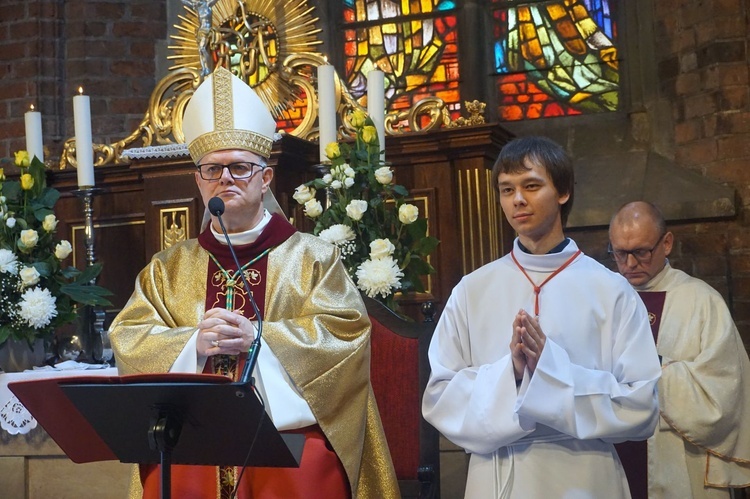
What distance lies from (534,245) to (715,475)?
159 cm

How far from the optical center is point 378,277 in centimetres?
412

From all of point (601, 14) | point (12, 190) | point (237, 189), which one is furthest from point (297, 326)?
point (601, 14)

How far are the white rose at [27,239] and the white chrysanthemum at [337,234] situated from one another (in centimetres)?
146

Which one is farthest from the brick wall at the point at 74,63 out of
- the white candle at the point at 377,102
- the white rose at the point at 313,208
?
the white rose at the point at 313,208

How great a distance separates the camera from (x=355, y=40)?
811 cm

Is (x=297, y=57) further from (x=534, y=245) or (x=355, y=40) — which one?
(x=534, y=245)

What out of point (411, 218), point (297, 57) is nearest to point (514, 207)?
point (411, 218)

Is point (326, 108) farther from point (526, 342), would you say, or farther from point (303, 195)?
point (526, 342)

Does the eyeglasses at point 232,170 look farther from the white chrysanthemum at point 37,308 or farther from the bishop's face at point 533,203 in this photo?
the white chrysanthemum at point 37,308

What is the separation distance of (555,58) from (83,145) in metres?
3.72

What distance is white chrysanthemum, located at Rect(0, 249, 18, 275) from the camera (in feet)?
15.6

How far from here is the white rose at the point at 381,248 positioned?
4184mm

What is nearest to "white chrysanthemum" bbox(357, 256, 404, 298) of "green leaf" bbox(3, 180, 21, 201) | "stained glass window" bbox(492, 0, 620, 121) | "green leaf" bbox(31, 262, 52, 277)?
"green leaf" bbox(31, 262, 52, 277)

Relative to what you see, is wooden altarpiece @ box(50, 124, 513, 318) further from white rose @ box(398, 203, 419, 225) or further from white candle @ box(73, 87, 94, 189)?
white rose @ box(398, 203, 419, 225)
